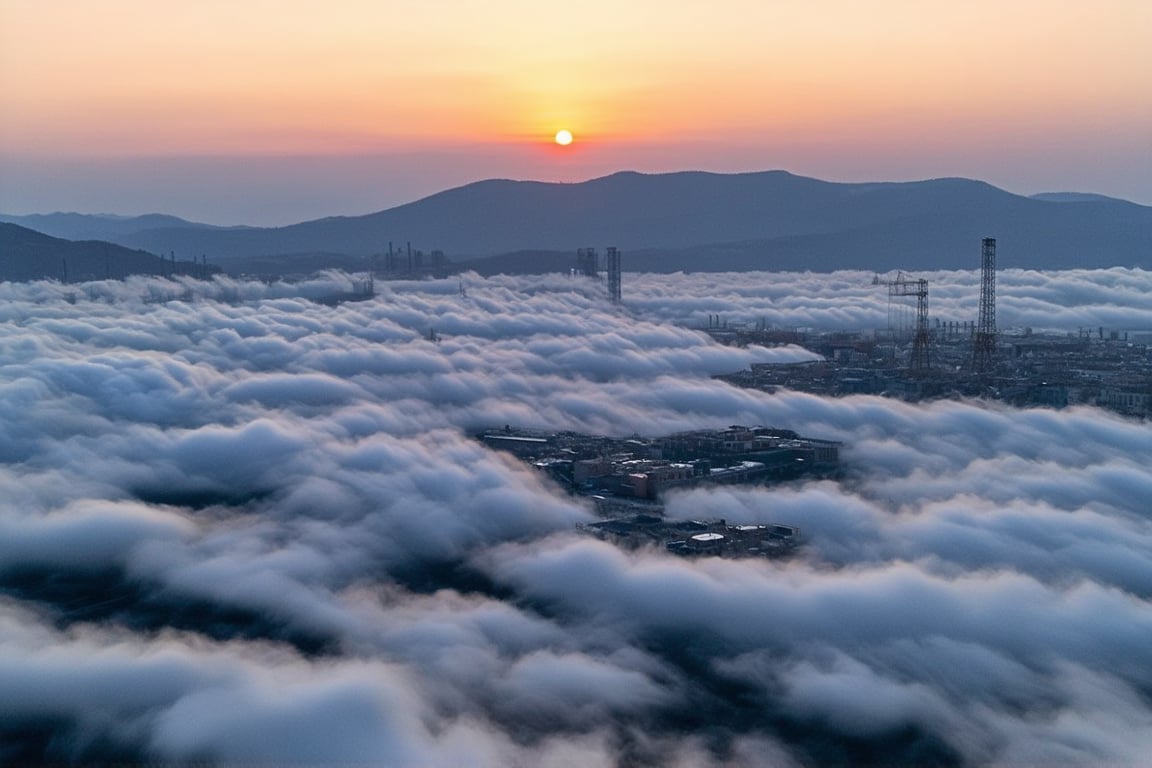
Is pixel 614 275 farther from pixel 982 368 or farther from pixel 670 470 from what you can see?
pixel 670 470

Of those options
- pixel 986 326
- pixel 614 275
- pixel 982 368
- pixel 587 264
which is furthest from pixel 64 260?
pixel 982 368

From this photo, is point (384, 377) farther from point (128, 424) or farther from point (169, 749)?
point (169, 749)

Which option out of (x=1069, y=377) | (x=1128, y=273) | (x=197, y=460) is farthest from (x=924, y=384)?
(x=1128, y=273)

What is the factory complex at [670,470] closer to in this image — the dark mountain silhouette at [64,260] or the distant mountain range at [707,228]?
the dark mountain silhouette at [64,260]

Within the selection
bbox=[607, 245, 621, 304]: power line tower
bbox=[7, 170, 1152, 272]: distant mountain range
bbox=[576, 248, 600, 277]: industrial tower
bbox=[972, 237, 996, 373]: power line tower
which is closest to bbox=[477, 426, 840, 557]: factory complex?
bbox=[972, 237, 996, 373]: power line tower

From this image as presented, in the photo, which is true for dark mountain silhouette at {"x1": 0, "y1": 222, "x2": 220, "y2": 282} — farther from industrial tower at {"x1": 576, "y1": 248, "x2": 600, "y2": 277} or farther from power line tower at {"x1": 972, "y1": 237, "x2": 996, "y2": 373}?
power line tower at {"x1": 972, "y1": 237, "x2": 996, "y2": 373}

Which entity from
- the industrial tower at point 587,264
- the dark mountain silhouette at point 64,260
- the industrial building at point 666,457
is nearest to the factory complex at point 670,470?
the industrial building at point 666,457

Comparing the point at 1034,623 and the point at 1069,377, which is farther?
the point at 1069,377
